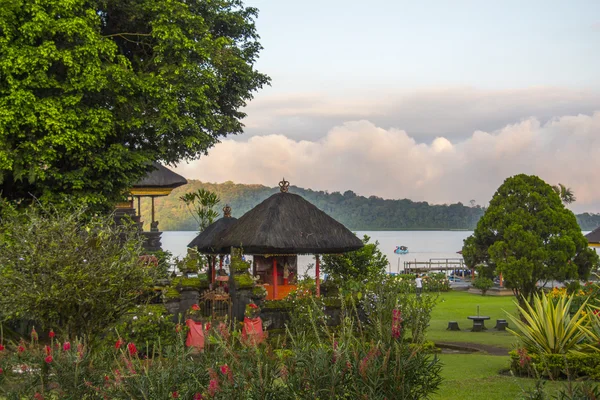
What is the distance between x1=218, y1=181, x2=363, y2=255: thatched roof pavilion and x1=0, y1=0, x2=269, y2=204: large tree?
10.2 feet

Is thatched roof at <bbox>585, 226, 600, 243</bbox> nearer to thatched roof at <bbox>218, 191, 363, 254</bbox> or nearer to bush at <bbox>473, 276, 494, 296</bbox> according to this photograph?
bush at <bbox>473, 276, 494, 296</bbox>

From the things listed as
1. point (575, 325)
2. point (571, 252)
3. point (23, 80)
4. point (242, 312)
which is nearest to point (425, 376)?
point (575, 325)

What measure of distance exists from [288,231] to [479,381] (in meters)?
9.78

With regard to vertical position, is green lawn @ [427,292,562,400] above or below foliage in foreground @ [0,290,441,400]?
below

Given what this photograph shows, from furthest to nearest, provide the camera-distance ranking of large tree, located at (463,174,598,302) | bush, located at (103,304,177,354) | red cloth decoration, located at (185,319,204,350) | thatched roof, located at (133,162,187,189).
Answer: thatched roof, located at (133,162,187,189)
large tree, located at (463,174,598,302)
red cloth decoration, located at (185,319,204,350)
bush, located at (103,304,177,354)

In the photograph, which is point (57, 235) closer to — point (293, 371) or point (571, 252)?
point (293, 371)

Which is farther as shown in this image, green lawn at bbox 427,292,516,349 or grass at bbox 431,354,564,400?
green lawn at bbox 427,292,516,349

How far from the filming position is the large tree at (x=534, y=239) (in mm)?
23078

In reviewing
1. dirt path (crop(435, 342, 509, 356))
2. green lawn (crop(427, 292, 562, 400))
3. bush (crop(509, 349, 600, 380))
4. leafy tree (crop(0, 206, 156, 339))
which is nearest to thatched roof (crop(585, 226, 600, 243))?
green lawn (crop(427, 292, 562, 400))

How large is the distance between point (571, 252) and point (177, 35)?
49.6 feet

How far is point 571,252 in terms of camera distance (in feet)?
75.8

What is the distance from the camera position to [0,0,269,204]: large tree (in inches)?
694

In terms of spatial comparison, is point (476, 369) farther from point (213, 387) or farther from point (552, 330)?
point (213, 387)

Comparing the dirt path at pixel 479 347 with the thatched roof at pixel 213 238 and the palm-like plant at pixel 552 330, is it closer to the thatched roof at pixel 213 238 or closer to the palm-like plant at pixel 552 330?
the palm-like plant at pixel 552 330
